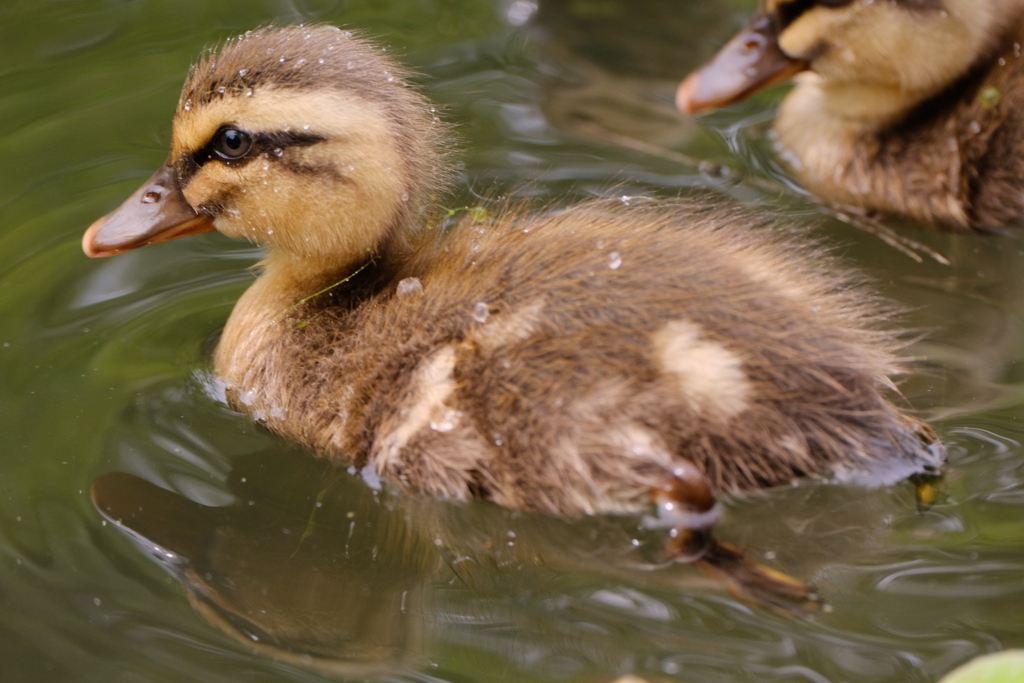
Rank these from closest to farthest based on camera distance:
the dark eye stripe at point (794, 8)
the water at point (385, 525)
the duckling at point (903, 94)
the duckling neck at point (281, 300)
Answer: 1. the water at point (385, 525)
2. the duckling neck at point (281, 300)
3. the duckling at point (903, 94)
4. the dark eye stripe at point (794, 8)

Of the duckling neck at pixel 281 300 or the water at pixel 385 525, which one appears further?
the duckling neck at pixel 281 300

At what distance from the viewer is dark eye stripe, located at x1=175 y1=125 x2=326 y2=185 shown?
2594mm

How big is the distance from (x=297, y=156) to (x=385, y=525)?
2.63 ft

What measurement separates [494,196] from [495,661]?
5.81 ft


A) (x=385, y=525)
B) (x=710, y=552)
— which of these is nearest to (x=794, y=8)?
(x=710, y=552)

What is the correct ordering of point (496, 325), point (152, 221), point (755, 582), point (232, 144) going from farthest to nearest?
point (152, 221), point (232, 144), point (496, 325), point (755, 582)

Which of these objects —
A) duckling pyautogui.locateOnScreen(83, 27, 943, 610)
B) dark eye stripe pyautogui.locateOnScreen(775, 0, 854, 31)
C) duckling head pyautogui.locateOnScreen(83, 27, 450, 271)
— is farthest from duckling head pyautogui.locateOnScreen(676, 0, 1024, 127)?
duckling head pyautogui.locateOnScreen(83, 27, 450, 271)

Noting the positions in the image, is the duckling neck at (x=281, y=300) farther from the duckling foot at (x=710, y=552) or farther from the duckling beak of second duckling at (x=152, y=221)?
the duckling foot at (x=710, y=552)

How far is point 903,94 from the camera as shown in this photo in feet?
12.0

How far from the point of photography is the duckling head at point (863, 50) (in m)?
3.50

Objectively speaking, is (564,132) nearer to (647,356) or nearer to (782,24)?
(782,24)

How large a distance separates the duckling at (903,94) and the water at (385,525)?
0.42ft

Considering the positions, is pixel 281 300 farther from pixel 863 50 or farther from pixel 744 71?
pixel 863 50

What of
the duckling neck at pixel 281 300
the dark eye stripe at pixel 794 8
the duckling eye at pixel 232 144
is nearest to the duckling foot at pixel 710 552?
the duckling neck at pixel 281 300
